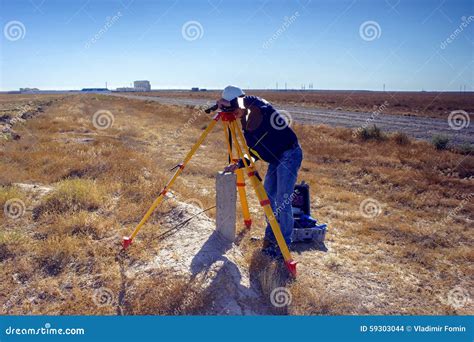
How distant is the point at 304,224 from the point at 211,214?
5.57 feet

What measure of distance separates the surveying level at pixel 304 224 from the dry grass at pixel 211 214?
0.75ft

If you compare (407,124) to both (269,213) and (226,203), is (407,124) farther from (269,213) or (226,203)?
(269,213)

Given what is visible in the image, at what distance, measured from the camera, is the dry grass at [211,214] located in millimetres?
3941

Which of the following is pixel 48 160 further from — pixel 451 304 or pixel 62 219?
pixel 451 304

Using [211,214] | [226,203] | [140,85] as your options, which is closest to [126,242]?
[226,203]

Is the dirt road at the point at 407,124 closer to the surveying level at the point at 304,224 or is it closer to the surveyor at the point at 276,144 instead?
the surveying level at the point at 304,224

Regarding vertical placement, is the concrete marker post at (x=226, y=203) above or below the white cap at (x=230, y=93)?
below

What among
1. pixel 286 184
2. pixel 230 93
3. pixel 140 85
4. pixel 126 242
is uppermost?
pixel 140 85

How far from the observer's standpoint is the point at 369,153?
41.5 ft

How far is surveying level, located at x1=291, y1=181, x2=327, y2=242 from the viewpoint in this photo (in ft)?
18.0

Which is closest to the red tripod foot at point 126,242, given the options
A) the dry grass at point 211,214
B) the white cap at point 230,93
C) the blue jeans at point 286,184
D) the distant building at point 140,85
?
the dry grass at point 211,214

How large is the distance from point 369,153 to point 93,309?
11142 millimetres

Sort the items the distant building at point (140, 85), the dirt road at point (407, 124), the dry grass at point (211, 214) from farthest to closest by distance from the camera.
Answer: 1. the distant building at point (140, 85)
2. the dirt road at point (407, 124)
3. the dry grass at point (211, 214)

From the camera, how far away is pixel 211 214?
6.34 m
